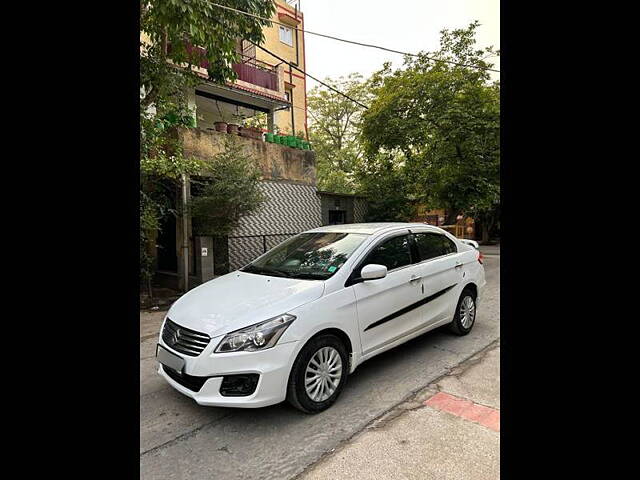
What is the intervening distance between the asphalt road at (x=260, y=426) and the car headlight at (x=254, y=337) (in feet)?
2.06

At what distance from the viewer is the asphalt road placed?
237 cm

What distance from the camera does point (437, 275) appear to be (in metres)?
4.19

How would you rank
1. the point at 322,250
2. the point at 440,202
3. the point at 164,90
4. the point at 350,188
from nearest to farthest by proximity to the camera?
the point at 322,250
the point at 164,90
the point at 440,202
the point at 350,188

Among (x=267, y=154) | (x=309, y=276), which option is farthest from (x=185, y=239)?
(x=309, y=276)

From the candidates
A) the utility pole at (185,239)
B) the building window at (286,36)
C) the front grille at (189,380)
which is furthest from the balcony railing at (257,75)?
the front grille at (189,380)

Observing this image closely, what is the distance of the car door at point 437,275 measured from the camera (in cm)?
402

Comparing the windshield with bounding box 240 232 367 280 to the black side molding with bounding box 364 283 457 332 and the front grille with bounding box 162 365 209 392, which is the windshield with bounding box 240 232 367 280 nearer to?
the black side molding with bounding box 364 283 457 332

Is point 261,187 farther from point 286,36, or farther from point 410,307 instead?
point 286,36

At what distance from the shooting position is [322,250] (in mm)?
3848

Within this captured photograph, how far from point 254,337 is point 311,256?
4.20 ft
